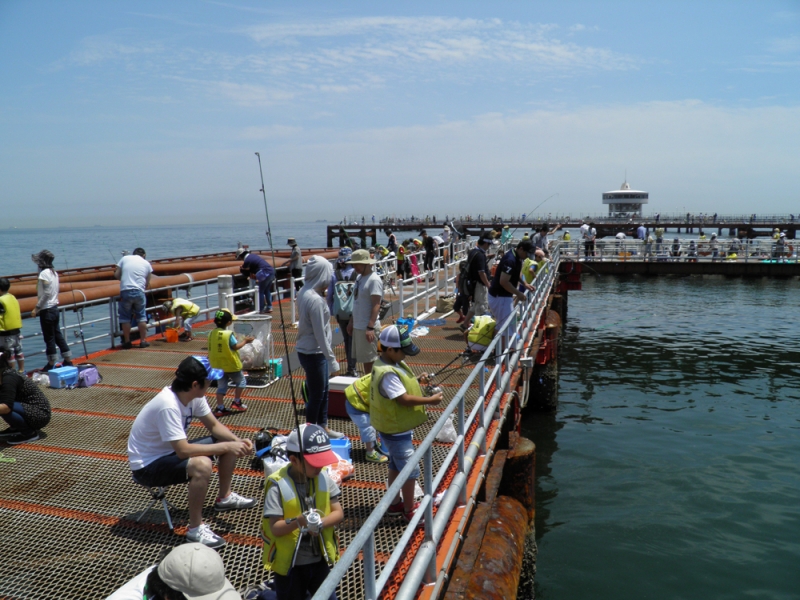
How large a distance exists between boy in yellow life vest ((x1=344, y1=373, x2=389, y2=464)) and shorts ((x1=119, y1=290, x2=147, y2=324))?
6.08m

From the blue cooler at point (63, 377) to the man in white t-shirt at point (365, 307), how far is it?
164 inches

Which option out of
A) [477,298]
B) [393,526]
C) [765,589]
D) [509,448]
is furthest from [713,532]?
Answer: [393,526]

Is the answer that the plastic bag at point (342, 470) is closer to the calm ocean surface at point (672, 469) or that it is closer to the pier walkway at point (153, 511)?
the pier walkway at point (153, 511)

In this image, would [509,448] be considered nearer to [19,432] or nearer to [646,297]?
[19,432]

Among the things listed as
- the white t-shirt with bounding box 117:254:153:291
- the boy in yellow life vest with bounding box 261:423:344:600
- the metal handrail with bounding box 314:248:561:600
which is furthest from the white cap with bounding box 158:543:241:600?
the white t-shirt with bounding box 117:254:153:291

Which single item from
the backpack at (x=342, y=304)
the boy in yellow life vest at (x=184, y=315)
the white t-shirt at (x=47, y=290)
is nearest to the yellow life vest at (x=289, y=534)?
the backpack at (x=342, y=304)

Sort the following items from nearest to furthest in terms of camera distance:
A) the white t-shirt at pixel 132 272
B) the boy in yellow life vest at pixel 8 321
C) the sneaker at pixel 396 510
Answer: the sneaker at pixel 396 510 → the boy in yellow life vest at pixel 8 321 → the white t-shirt at pixel 132 272

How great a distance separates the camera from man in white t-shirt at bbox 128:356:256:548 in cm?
407

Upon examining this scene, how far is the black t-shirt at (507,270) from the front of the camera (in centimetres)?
902

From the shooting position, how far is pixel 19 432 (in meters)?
6.18

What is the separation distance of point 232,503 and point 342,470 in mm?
972

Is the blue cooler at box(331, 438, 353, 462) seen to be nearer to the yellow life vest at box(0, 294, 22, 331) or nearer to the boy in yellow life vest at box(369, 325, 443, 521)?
the boy in yellow life vest at box(369, 325, 443, 521)

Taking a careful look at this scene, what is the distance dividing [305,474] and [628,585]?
5942 millimetres

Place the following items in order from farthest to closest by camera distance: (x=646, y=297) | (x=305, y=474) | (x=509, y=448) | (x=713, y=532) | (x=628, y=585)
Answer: (x=646, y=297)
(x=713, y=532)
(x=628, y=585)
(x=509, y=448)
(x=305, y=474)
